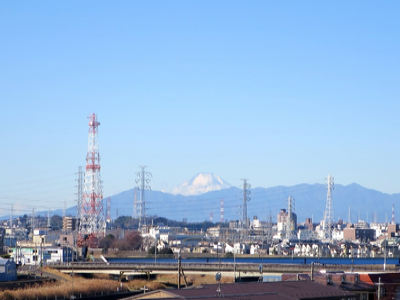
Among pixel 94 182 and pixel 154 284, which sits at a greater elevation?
pixel 94 182

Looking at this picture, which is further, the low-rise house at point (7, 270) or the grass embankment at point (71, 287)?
the low-rise house at point (7, 270)

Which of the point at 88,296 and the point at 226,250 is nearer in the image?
the point at 88,296

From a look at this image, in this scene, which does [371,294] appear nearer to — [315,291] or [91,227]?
[315,291]

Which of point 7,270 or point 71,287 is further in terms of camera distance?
point 7,270

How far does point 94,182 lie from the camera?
50.2m

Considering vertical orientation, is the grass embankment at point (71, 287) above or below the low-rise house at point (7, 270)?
below

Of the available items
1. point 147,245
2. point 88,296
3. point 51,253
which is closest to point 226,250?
point 147,245

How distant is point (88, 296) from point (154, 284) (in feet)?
17.2

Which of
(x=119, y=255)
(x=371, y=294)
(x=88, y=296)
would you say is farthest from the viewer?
(x=119, y=255)

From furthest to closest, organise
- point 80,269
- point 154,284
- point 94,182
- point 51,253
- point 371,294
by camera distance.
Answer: point 94,182 < point 51,253 < point 80,269 < point 154,284 < point 371,294

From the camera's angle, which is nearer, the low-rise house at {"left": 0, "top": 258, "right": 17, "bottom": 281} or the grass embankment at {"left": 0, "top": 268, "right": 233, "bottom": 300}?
the grass embankment at {"left": 0, "top": 268, "right": 233, "bottom": 300}

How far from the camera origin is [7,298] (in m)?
22.8

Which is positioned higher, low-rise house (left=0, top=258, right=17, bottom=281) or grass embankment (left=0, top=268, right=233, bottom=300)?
low-rise house (left=0, top=258, right=17, bottom=281)

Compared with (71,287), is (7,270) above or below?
above
